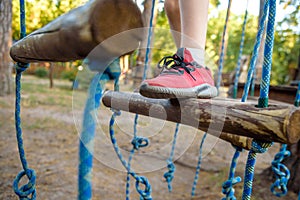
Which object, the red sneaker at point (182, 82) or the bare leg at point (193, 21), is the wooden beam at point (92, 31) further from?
the bare leg at point (193, 21)

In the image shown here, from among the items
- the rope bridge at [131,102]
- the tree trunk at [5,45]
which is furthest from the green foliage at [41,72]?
the rope bridge at [131,102]

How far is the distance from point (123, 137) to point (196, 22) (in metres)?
2.15

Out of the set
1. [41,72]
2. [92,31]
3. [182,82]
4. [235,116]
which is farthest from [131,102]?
[41,72]

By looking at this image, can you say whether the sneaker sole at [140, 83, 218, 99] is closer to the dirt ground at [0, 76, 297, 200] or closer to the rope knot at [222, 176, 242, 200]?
the rope knot at [222, 176, 242, 200]

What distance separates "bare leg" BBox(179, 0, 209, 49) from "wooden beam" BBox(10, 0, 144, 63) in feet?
1.34

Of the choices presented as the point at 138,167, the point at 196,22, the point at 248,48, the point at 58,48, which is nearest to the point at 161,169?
the point at 138,167

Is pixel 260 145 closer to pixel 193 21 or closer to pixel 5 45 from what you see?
pixel 193 21

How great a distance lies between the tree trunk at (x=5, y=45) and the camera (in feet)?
11.4

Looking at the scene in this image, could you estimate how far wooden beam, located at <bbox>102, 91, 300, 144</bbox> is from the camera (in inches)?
14.8

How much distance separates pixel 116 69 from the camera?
0.35m

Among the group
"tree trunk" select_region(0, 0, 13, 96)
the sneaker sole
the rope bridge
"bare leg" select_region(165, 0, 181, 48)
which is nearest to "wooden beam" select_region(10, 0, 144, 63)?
the rope bridge

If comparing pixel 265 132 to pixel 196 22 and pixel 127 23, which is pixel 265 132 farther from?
pixel 196 22

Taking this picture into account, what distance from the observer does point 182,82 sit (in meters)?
0.52

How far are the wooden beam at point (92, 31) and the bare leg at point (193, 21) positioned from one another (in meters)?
0.41
